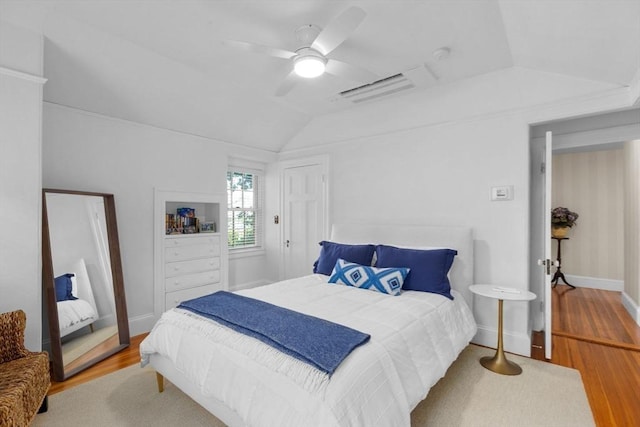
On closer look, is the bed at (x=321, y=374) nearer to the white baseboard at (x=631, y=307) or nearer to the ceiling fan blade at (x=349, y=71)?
the ceiling fan blade at (x=349, y=71)

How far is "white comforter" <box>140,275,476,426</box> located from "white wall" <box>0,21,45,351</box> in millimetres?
930

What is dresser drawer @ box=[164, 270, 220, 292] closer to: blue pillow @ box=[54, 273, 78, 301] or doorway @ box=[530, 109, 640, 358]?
Result: blue pillow @ box=[54, 273, 78, 301]

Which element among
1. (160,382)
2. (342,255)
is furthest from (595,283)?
(160,382)

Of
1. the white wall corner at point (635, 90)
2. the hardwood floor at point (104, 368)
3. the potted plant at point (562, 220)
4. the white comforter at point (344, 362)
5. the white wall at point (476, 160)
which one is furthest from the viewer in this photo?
the potted plant at point (562, 220)

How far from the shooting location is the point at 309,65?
2080mm

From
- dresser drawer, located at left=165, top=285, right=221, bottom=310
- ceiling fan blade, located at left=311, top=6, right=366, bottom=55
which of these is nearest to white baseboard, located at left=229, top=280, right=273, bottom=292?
dresser drawer, located at left=165, top=285, right=221, bottom=310

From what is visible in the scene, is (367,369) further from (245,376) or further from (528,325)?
(528,325)

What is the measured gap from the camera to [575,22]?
191 centimetres

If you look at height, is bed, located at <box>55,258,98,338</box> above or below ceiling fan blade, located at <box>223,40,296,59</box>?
below

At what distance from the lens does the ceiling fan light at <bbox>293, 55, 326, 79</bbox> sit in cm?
205

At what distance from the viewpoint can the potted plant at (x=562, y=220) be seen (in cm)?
520

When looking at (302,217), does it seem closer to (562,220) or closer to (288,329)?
(288,329)

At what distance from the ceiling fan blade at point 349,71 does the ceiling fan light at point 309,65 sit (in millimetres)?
88

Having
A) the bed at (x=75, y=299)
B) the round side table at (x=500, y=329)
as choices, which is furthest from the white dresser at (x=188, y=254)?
the round side table at (x=500, y=329)
